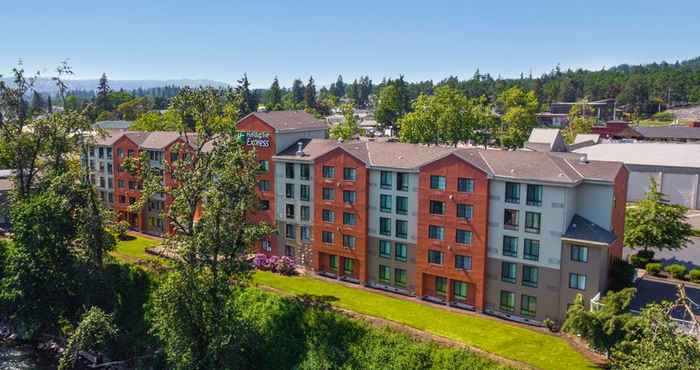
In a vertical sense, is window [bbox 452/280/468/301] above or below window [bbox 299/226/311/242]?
below

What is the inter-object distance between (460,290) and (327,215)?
16.2 meters

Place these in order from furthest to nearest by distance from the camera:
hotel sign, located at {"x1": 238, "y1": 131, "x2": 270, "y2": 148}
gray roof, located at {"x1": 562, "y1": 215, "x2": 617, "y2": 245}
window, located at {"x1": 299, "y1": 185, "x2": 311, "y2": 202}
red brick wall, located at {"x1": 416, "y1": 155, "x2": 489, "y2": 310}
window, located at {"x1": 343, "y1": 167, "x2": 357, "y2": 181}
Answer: hotel sign, located at {"x1": 238, "y1": 131, "x2": 270, "y2": 148} < window, located at {"x1": 299, "y1": 185, "x2": 311, "y2": 202} < window, located at {"x1": 343, "y1": 167, "x2": 357, "y2": 181} < red brick wall, located at {"x1": 416, "y1": 155, "x2": 489, "y2": 310} < gray roof, located at {"x1": 562, "y1": 215, "x2": 617, "y2": 245}

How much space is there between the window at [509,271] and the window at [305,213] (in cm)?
2188

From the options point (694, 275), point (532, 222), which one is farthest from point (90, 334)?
point (694, 275)

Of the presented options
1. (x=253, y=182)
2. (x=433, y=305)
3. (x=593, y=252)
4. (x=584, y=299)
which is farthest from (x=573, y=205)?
(x=253, y=182)

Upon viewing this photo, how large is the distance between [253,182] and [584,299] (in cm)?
2828

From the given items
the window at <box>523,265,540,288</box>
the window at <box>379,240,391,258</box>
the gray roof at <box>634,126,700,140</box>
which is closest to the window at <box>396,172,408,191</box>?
the window at <box>379,240,391,258</box>

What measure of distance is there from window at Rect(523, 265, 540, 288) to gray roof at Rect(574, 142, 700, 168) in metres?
47.1

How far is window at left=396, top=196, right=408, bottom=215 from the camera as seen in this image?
5569 centimetres

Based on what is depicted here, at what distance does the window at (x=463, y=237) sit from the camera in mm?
51875

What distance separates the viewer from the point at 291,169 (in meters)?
63.5

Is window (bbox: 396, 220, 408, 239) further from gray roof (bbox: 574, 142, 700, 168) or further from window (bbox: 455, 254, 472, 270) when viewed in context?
gray roof (bbox: 574, 142, 700, 168)

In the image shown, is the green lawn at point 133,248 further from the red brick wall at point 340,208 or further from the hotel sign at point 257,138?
the red brick wall at point 340,208

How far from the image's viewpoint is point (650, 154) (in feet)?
311
